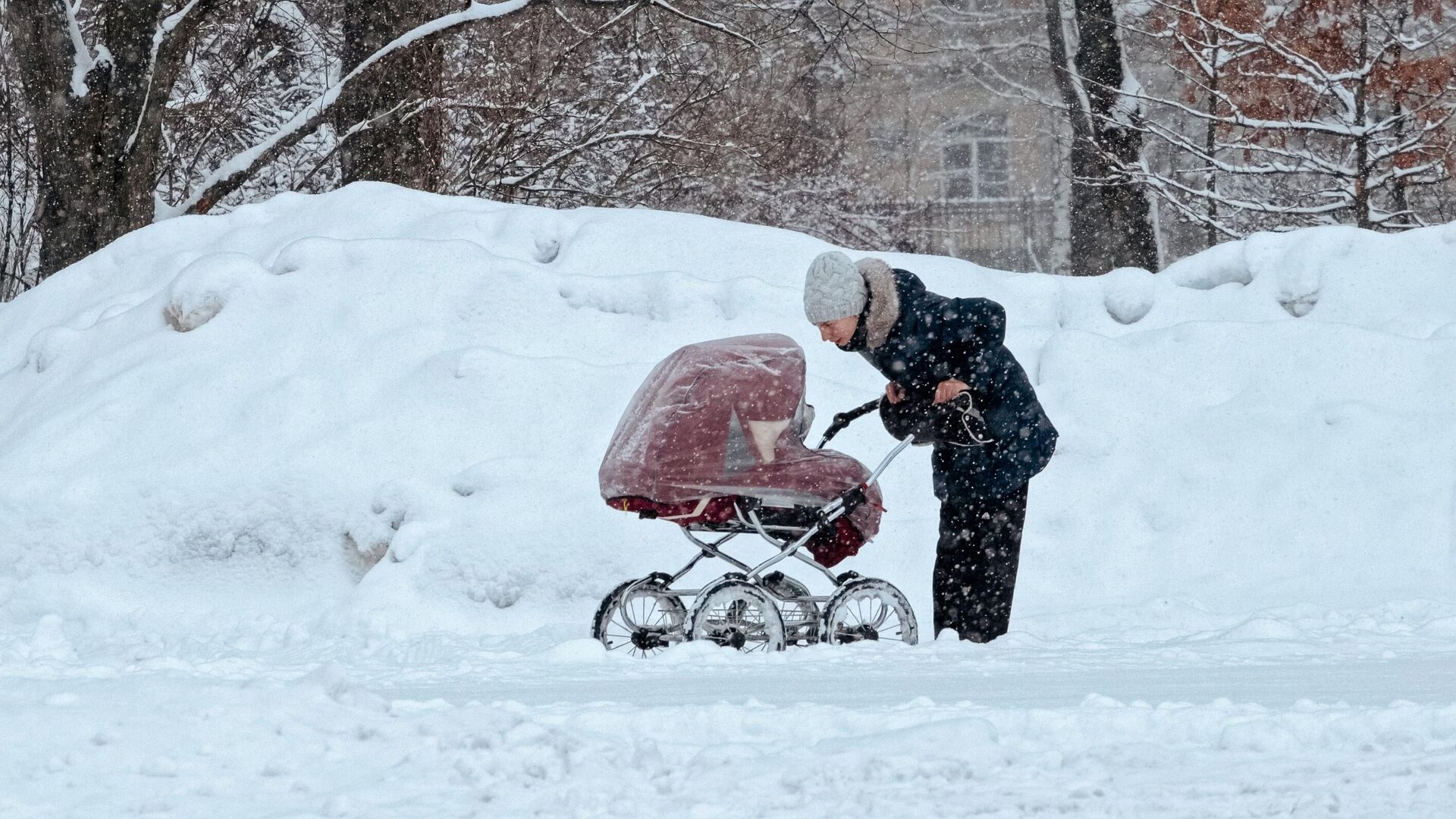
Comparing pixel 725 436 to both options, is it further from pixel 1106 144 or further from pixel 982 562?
pixel 1106 144

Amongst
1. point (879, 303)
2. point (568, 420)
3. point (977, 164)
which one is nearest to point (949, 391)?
point (879, 303)

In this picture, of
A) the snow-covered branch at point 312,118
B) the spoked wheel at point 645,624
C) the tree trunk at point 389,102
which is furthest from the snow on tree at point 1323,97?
the spoked wheel at point 645,624

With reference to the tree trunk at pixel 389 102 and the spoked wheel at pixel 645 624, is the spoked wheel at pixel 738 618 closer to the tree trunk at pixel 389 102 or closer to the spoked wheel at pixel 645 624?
the spoked wheel at pixel 645 624

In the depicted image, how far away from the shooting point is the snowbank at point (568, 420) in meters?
7.34

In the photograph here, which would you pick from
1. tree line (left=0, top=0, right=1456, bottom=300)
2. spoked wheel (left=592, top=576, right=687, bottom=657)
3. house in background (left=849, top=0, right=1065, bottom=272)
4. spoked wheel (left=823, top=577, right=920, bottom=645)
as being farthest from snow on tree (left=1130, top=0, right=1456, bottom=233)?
house in background (left=849, top=0, right=1065, bottom=272)

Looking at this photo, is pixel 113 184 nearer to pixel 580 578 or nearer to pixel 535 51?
pixel 535 51

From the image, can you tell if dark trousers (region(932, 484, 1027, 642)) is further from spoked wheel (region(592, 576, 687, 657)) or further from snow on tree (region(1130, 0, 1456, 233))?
snow on tree (region(1130, 0, 1456, 233))

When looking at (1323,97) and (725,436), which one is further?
(1323,97)

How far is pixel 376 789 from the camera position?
304 cm

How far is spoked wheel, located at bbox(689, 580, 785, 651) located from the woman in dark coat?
26.9 inches

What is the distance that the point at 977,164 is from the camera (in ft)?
102

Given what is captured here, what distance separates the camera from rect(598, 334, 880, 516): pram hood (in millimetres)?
5355

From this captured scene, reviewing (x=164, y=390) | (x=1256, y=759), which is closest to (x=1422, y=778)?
(x=1256, y=759)

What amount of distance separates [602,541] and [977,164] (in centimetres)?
2482
